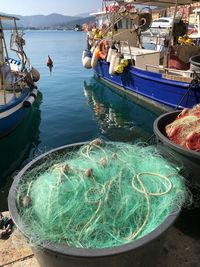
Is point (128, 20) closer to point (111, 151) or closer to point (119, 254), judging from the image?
point (111, 151)

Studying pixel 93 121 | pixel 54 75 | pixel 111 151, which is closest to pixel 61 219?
pixel 111 151

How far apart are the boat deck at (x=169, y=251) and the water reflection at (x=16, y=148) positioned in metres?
2.95

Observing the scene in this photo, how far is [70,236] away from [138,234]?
51 centimetres

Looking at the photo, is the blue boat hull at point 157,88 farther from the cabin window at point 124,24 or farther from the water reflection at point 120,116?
the cabin window at point 124,24

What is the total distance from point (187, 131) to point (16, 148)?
21.0 ft

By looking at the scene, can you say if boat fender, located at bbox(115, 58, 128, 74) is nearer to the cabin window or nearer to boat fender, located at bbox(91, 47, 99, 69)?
boat fender, located at bbox(91, 47, 99, 69)

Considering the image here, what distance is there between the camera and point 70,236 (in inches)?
85.0

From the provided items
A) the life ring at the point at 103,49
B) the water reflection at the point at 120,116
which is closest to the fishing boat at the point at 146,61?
the life ring at the point at 103,49

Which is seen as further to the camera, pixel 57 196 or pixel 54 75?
pixel 54 75

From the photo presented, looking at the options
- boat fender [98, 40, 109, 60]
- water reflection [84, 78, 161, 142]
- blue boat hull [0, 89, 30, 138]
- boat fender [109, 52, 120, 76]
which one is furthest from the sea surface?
boat fender [98, 40, 109, 60]

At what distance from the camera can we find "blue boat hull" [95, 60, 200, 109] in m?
9.34

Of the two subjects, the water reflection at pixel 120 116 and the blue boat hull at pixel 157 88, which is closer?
the blue boat hull at pixel 157 88

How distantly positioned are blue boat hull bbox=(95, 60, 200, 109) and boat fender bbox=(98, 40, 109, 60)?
5.26ft

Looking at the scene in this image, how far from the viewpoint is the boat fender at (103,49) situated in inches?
599
